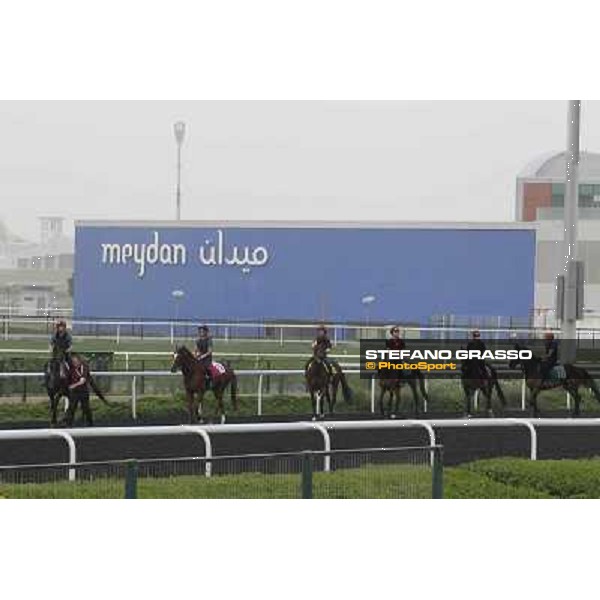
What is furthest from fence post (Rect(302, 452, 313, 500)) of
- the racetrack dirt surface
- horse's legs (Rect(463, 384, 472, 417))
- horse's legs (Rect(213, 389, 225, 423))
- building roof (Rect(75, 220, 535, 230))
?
horse's legs (Rect(213, 389, 225, 423))

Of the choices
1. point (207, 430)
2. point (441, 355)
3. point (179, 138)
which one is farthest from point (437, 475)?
point (179, 138)

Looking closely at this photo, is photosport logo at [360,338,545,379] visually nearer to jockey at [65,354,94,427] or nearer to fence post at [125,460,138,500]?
jockey at [65,354,94,427]

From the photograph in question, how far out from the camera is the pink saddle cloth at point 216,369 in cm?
1493

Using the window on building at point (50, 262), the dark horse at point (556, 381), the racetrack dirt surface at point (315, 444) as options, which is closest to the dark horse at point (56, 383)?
the racetrack dirt surface at point (315, 444)

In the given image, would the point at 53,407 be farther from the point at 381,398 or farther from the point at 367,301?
the point at 367,301

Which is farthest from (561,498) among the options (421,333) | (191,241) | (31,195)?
(31,195)

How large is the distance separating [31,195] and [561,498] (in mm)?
4164

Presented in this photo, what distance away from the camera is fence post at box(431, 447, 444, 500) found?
10.6m

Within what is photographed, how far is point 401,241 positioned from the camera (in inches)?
503

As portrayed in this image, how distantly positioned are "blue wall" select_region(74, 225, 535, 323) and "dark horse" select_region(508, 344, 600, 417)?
139 centimetres

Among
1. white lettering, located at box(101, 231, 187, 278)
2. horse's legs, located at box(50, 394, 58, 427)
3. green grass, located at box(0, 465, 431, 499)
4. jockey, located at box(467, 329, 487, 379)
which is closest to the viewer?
green grass, located at box(0, 465, 431, 499)

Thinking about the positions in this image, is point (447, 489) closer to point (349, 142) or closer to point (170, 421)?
point (349, 142)

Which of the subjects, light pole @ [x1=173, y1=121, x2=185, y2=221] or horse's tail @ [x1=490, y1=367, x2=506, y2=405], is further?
horse's tail @ [x1=490, y1=367, x2=506, y2=405]

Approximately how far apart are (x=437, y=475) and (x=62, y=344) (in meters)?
4.37
